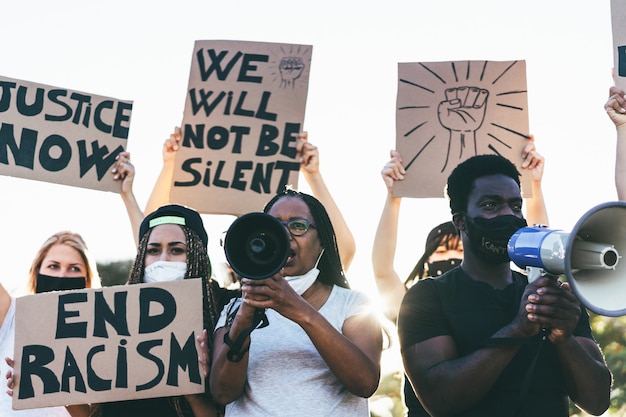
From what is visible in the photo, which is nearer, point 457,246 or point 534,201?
point 457,246

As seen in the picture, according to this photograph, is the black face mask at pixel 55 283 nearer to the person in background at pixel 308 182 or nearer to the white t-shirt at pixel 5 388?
the white t-shirt at pixel 5 388

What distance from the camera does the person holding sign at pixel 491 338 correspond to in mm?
3609

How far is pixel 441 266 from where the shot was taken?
5.15m

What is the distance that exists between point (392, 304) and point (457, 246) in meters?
0.45

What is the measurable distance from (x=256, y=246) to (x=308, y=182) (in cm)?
220

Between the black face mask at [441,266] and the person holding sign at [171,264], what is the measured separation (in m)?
1.13

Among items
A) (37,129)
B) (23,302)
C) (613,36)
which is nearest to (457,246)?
(613,36)

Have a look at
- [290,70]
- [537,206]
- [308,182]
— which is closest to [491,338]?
[537,206]

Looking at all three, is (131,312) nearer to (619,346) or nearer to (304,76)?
(304,76)

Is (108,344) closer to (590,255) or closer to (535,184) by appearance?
(590,255)

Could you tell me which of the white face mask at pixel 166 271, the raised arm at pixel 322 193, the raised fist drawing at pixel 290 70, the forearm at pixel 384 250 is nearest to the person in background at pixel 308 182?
the raised arm at pixel 322 193

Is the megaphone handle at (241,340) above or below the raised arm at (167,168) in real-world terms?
below

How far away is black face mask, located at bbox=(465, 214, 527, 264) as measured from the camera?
3.78 m

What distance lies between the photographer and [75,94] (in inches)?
238
